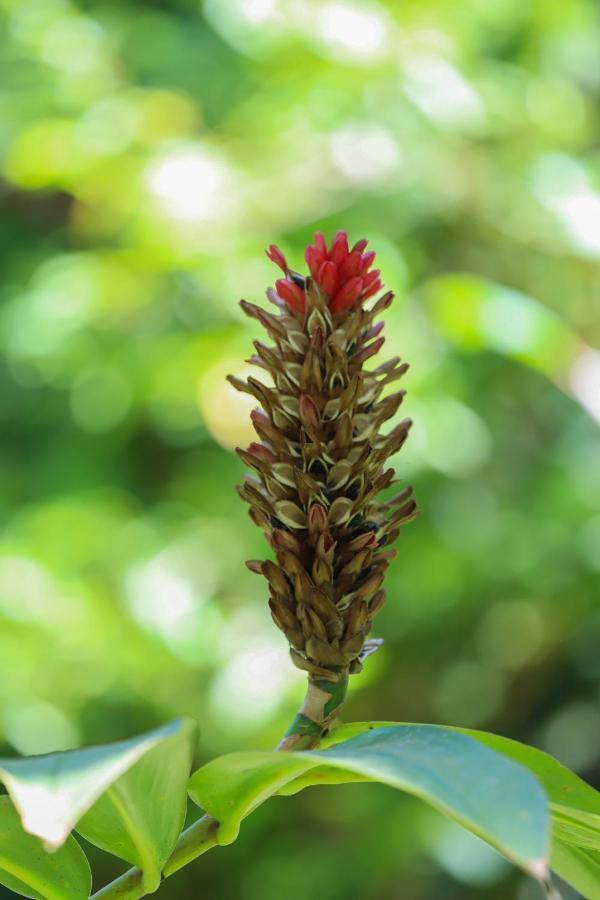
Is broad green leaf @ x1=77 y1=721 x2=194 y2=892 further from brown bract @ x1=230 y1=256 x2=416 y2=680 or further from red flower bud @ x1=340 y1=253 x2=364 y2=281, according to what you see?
red flower bud @ x1=340 y1=253 x2=364 y2=281

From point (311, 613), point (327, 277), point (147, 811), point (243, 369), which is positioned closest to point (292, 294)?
point (327, 277)

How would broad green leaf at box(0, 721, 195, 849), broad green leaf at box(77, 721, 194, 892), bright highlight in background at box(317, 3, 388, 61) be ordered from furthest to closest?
bright highlight in background at box(317, 3, 388, 61), broad green leaf at box(77, 721, 194, 892), broad green leaf at box(0, 721, 195, 849)

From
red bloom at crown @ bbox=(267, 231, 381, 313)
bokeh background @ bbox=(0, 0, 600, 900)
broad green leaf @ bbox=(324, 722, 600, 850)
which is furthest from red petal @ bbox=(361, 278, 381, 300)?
bokeh background @ bbox=(0, 0, 600, 900)

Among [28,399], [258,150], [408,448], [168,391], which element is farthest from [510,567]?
[28,399]

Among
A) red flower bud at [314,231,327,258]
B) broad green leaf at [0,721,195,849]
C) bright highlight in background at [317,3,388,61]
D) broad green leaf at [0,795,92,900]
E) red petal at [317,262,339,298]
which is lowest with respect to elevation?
broad green leaf at [0,795,92,900]

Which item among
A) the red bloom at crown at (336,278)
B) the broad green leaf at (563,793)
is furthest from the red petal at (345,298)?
the broad green leaf at (563,793)

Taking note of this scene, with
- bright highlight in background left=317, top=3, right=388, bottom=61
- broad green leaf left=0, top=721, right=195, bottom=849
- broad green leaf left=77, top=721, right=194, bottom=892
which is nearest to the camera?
broad green leaf left=0, top=721, right=195, bottom=849

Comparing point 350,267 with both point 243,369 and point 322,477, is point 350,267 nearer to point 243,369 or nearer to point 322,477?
point 322,477

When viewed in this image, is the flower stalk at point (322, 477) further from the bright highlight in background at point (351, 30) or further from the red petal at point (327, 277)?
the bright highlight in background at point (351, 30)
